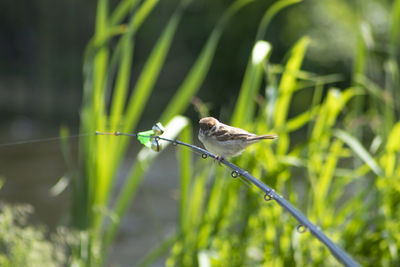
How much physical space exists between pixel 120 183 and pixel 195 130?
62.6 inches

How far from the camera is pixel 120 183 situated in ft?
16.5

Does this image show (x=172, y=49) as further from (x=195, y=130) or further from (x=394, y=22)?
(x=394, y=22)

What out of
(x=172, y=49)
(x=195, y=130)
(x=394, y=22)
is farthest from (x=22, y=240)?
(x=172, y=49)

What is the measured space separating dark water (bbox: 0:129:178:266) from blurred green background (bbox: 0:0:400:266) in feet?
0.06

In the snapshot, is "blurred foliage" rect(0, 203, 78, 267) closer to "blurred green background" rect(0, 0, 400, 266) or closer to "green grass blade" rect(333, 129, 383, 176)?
"blurred green background" rect(0, 0, 400, 266)

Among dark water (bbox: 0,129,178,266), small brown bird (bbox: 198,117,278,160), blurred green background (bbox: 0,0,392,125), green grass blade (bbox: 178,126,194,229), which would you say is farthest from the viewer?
blurred green background (bbox: 0,0,392,125)

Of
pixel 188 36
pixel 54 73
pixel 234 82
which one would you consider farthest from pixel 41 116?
pixel 234 82

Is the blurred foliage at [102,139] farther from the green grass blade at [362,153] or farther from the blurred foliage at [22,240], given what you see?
the green grass blade at [362,153]

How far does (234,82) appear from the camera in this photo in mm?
6387

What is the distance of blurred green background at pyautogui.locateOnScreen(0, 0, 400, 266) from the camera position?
156 cm

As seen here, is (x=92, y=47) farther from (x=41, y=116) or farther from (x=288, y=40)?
(x=41, y=116)

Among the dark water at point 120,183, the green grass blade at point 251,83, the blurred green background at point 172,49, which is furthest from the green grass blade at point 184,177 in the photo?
the blurred green background at point 172,49

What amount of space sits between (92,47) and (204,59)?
0.39 m

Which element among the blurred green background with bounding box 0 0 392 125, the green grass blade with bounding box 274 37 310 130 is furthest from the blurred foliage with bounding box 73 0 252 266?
the blurred green background with bounding box 0 0 392 125
